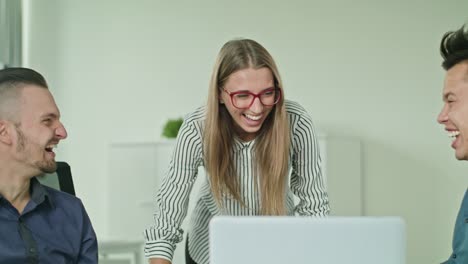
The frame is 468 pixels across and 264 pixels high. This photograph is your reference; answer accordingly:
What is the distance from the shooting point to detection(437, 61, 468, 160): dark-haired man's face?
5.71 feet

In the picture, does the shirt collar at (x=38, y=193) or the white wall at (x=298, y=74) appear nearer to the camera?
the shirt collar at (x=38, y=193)

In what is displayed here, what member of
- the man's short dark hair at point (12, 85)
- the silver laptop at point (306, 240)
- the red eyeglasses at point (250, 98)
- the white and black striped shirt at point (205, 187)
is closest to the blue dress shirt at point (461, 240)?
the white and black striped shirt at point (205, 187)

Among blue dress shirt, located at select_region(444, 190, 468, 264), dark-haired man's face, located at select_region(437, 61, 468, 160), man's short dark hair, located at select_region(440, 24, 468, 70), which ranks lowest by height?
blue dress shirt, located at select_region(444, 190, 468, 264)

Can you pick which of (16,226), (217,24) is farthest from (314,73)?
(16,226)

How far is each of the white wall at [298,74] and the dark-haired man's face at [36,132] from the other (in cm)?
304

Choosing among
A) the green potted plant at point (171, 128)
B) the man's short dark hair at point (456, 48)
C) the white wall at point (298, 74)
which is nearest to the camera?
the man's short dark hair at point (456, 48)

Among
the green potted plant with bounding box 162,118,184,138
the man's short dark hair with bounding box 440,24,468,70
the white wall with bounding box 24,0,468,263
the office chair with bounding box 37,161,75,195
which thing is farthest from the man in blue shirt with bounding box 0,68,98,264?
the white wall with bounding box 24,0,468,263

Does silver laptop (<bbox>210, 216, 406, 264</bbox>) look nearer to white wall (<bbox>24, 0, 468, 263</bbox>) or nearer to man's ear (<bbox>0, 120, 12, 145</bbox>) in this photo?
man's ear (<bbox>0, 120, 12, 145</bbox>)

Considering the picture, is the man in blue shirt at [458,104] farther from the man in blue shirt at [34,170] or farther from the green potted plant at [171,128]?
Answer: the green potted plant at [171,128]

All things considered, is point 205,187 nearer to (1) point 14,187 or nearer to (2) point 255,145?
(2) point 255,145

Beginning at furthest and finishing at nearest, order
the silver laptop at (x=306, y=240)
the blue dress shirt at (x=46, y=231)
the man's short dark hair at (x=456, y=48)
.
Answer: the man's short dark hair at (x=456, y=48), the blue dress shirt at (x=46, y=231), the silver laptop at (x=306, y=240)

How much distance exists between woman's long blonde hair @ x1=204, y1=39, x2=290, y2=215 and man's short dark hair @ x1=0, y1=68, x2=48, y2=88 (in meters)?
0.45

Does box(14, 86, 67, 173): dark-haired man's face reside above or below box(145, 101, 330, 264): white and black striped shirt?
above

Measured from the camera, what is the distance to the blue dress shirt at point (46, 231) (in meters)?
1.55
